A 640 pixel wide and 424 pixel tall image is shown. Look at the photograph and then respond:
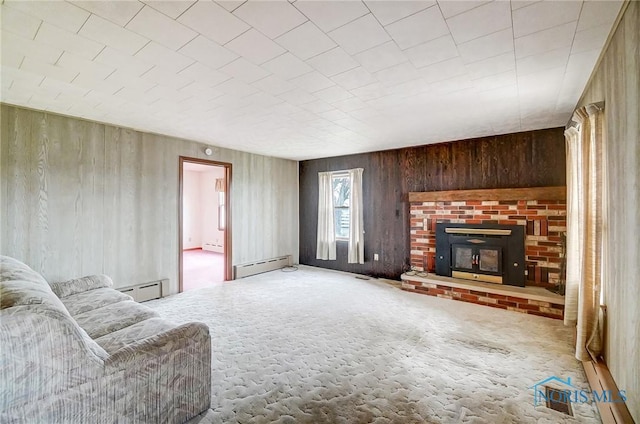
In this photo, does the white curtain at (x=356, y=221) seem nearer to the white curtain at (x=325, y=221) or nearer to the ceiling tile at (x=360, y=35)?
the white curtain at (x=325, y=221)

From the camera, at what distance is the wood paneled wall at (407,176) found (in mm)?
3990

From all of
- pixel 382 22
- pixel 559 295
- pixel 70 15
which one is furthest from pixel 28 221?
pixel 559 295

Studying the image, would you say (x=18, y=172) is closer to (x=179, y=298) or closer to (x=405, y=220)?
(x=179, y=298)

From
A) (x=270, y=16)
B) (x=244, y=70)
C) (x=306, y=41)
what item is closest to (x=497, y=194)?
(x=306, y=41)

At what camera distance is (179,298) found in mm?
4168

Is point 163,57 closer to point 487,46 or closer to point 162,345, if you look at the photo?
point 162,345

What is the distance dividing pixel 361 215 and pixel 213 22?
4.36 metres

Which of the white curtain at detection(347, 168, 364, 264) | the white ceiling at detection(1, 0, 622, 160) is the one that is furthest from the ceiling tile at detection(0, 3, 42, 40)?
the white curtain at detection(347, 168, 364, 264)

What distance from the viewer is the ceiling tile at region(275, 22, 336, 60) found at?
68.7 inches

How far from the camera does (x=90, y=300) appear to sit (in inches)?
103

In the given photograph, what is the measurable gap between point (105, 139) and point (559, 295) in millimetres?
6190

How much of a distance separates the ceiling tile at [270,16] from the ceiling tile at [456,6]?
0.77 meters

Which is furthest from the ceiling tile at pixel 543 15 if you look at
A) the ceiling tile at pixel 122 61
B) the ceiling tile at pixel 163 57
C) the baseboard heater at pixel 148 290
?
the baseboard heater at pixel 148 290

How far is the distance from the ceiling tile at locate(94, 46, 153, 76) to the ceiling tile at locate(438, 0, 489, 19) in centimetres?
209
